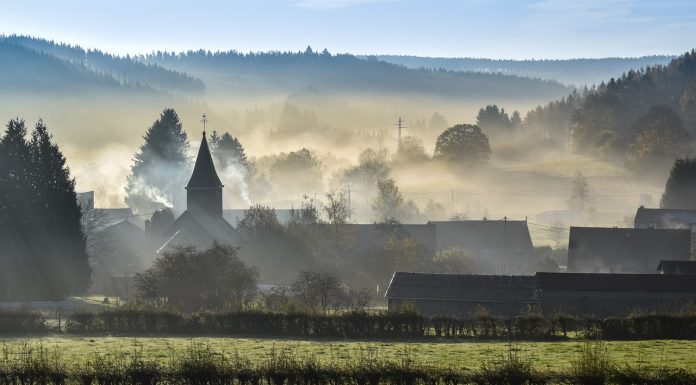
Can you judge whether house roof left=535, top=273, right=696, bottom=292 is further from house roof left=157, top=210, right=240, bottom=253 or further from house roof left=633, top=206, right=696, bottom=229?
house roof left=633, top=206, right=696, bottom=229

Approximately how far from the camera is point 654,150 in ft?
404

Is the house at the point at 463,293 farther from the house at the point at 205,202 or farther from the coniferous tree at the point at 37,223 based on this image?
the house at the point at 205,202

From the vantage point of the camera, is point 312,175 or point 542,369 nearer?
point 542,369

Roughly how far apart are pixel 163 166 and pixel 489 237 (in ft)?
146

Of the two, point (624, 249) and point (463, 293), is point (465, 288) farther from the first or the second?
point (624, 249)

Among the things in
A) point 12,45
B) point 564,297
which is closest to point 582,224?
point 564,297

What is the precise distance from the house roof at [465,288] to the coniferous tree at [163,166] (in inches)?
2528

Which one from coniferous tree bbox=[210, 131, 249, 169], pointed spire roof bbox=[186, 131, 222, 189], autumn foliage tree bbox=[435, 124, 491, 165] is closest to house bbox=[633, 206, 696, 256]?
pointed spire roof bbox=[186, 131, 222, 189]

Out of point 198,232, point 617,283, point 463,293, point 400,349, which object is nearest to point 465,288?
point 463,293

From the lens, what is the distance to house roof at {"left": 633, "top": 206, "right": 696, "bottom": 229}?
86875 mm

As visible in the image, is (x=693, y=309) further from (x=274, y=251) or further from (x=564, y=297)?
(x=274, y=251)

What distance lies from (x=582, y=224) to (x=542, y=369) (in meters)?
79.4

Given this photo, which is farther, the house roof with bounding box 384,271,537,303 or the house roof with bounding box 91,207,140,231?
the house roof with bounding box 91,207,140,231

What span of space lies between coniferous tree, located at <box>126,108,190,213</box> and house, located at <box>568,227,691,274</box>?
5224cm
